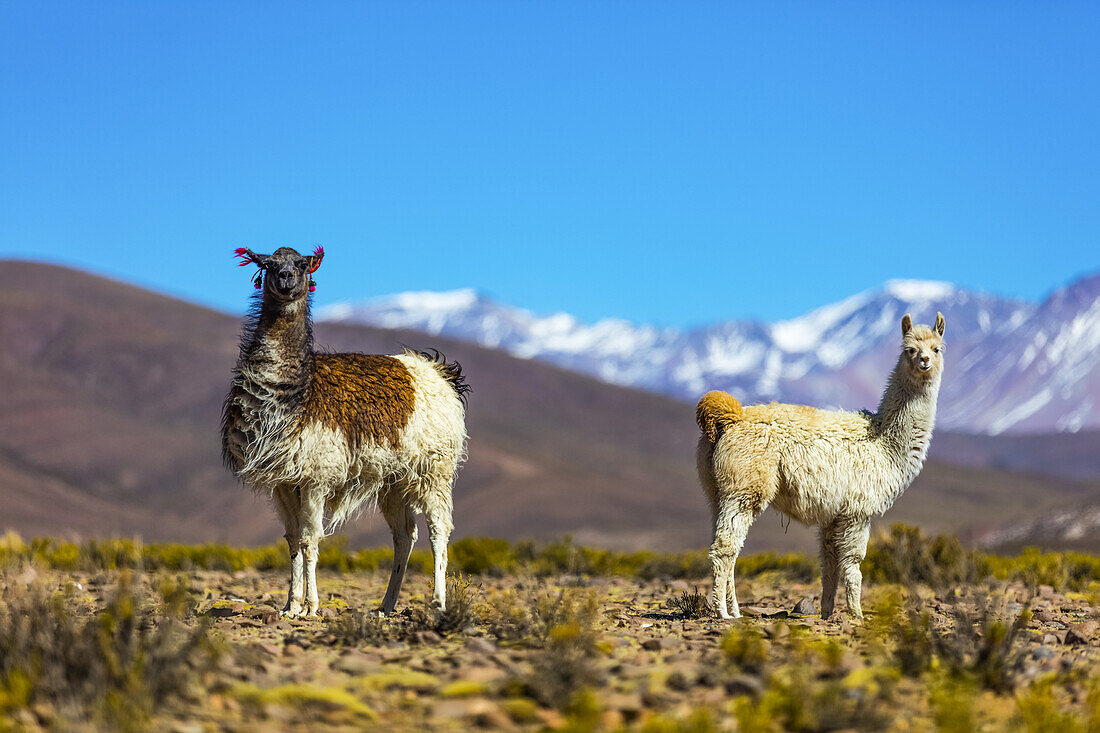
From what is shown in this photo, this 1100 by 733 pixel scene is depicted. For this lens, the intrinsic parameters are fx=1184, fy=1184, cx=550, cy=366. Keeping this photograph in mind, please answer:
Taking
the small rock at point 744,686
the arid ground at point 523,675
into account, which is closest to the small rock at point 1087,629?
the arid ground at point 523,675

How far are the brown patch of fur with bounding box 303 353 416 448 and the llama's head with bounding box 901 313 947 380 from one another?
502cm

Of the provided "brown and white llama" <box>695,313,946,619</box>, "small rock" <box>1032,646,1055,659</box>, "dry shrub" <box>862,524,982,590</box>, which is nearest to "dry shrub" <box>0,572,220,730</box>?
"small rock" <box>1032,646,1055,659</box>

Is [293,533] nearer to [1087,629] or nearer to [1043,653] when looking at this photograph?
[1043,653]

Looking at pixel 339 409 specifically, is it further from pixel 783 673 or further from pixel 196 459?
pixel 196 459

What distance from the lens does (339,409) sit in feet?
36.4

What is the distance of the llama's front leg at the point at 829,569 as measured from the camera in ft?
38.7

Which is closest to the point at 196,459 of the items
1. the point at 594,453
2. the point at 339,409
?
the point at 594,453

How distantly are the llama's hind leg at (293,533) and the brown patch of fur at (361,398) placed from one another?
789mm

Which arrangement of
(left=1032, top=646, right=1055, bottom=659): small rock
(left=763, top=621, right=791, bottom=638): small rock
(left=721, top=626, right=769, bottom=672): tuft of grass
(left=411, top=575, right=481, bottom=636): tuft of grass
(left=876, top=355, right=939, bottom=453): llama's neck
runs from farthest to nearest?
(left=876, top=355, right=939, bottom=453): llama's neck
(left=411, top=575, right=481, bottom=636): tuft of grass
(left=1032, top=646, right=1055, bottom=659): small rock
(left=763, top=621, right=791, bottom=638): small rock
(left=721, top=626, right=769, bottom=672): tuft of grass

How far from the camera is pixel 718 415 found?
39.1 ft

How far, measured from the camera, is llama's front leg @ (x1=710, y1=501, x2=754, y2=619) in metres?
11.3

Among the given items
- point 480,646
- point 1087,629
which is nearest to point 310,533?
point 480,646

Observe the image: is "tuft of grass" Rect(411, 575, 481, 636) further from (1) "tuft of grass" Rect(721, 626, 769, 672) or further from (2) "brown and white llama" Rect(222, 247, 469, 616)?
(1) "tuft of grass" Rect(721, 626, 769, 672)

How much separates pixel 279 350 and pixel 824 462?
5.32m
